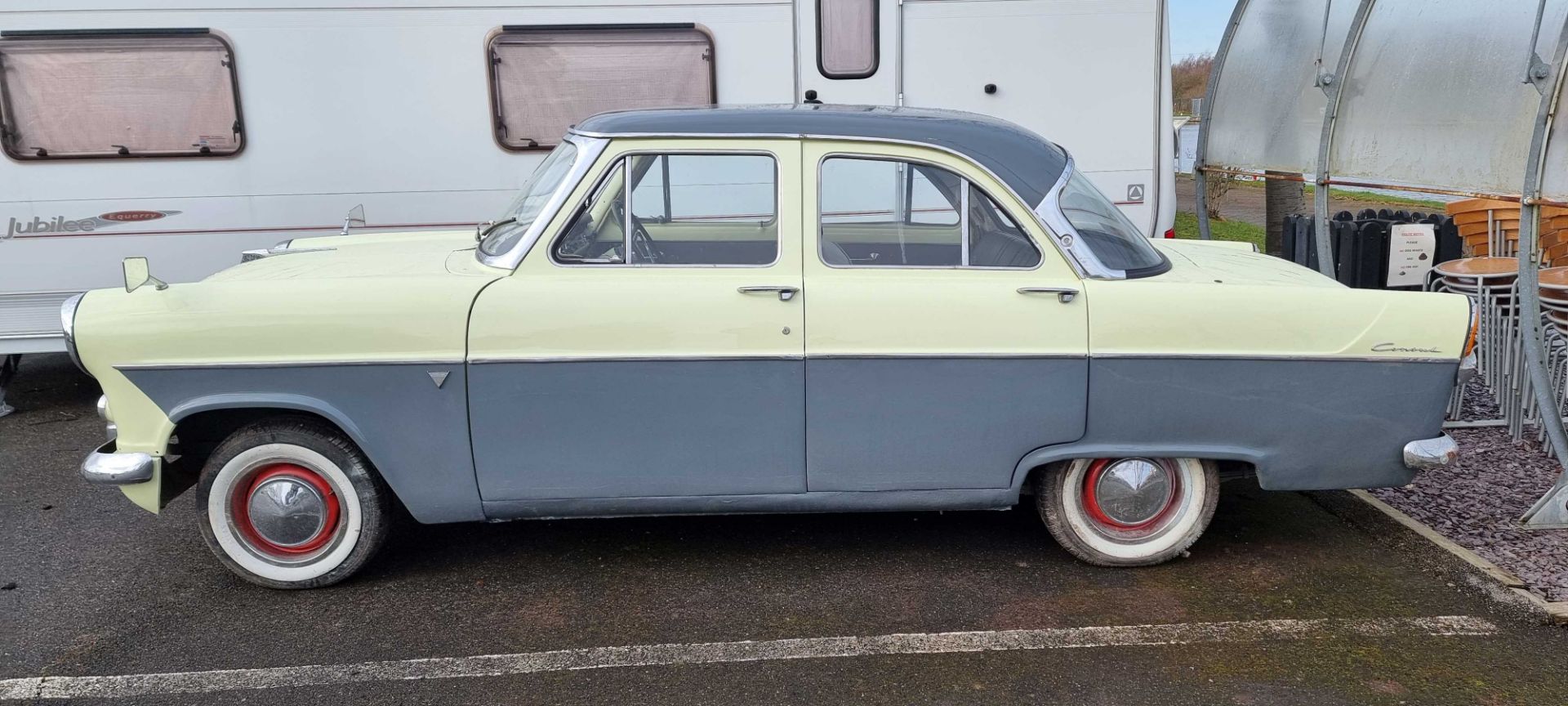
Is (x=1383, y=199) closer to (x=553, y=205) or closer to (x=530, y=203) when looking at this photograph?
(x=530, y=203)

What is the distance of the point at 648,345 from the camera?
3.63 m

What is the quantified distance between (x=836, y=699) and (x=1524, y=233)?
10.8 feet

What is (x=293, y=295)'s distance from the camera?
3.63 meters

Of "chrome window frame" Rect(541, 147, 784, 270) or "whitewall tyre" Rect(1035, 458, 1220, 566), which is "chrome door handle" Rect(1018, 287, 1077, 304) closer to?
"whitewall tyre" Rect(1035, 458, 1220, 566)

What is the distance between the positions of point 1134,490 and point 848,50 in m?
3.42

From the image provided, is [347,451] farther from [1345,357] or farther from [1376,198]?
[1376,198]

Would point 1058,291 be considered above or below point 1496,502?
above

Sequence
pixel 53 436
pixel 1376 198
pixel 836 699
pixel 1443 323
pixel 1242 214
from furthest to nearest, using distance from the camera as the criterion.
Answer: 1. pixel 1242 214
2. pixel 1376 198
3. pixel 53 436
4. pixel 1443 323
5. pixel 836 699

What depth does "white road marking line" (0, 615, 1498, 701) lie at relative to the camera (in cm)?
328

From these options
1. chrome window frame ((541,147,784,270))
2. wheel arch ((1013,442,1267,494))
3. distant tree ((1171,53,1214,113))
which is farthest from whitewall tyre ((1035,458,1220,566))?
distant tree ((1171,53,1214,113))

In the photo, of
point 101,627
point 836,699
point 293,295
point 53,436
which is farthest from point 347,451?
point 53,436

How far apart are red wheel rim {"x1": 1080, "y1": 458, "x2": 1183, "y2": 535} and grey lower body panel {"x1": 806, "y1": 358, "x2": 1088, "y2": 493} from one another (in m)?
0.23

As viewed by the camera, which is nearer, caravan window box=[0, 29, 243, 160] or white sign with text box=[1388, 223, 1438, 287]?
caravan window box=[0, 29, 243, 160]

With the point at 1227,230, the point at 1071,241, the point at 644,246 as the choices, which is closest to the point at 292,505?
the point at 644,246
